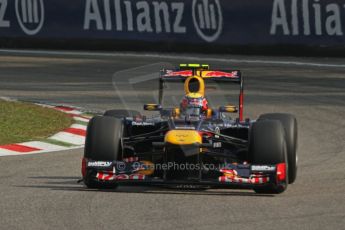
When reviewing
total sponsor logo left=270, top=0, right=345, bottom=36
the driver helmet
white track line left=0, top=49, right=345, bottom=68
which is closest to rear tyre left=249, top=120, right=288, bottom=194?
the driver helmet

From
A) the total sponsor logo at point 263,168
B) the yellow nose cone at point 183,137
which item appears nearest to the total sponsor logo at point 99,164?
the yellow nose cone at point 183,137

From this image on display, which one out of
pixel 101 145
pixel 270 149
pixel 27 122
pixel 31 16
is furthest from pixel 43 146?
pixel 31 16

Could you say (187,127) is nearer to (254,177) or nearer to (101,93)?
(254,177)

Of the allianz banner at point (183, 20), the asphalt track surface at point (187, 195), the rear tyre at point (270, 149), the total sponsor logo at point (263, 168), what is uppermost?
the allianz banner at point (183, 20)

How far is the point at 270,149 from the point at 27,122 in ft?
23.9

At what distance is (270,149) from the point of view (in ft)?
36.5

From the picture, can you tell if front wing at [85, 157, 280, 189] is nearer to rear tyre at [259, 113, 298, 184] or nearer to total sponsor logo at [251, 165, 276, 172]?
total sponsor logo at [251, 165, 276, 172]

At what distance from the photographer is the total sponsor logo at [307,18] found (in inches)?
1155

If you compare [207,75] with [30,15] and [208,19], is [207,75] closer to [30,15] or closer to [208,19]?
[208,19]

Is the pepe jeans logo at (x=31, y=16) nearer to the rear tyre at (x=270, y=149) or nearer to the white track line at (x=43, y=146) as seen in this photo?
the white track line at (x=43, y=146)

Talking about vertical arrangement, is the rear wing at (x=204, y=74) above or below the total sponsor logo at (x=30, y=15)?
below

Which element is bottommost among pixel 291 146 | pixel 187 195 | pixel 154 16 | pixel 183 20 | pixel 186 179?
pixel 187 195

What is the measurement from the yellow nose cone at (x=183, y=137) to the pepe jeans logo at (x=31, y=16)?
21.7 meters

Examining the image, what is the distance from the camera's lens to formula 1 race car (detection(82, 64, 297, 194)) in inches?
434
